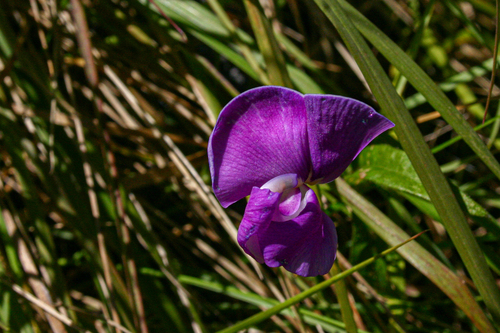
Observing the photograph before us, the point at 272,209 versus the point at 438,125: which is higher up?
the point at 272,209

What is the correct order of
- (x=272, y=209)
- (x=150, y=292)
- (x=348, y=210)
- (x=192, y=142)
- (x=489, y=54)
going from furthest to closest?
(x=489, y=54) < (x=192, y=142) < (x=150, y=292) < (x=348, y=210) < (x=272, y=209)

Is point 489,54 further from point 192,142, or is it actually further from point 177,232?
point 177,232

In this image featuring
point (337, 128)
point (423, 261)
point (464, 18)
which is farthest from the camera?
point (464, 18)

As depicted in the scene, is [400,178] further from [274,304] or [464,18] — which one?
[464,18]

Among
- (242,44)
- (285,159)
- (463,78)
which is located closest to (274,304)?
(285,159)

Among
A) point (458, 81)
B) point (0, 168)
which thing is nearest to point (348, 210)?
point (458, 81)

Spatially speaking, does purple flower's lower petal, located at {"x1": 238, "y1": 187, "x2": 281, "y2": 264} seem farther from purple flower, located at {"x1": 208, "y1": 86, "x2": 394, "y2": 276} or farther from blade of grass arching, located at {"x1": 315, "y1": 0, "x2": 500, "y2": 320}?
blade of grass arching, located at {"x1": 315, "y1": 0, "x2": 500, "y2": 320}

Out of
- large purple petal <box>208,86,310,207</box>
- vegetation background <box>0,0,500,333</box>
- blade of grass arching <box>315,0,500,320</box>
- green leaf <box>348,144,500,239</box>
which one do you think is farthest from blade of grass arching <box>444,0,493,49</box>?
large purple petal <box>208,86,310,207</box>
